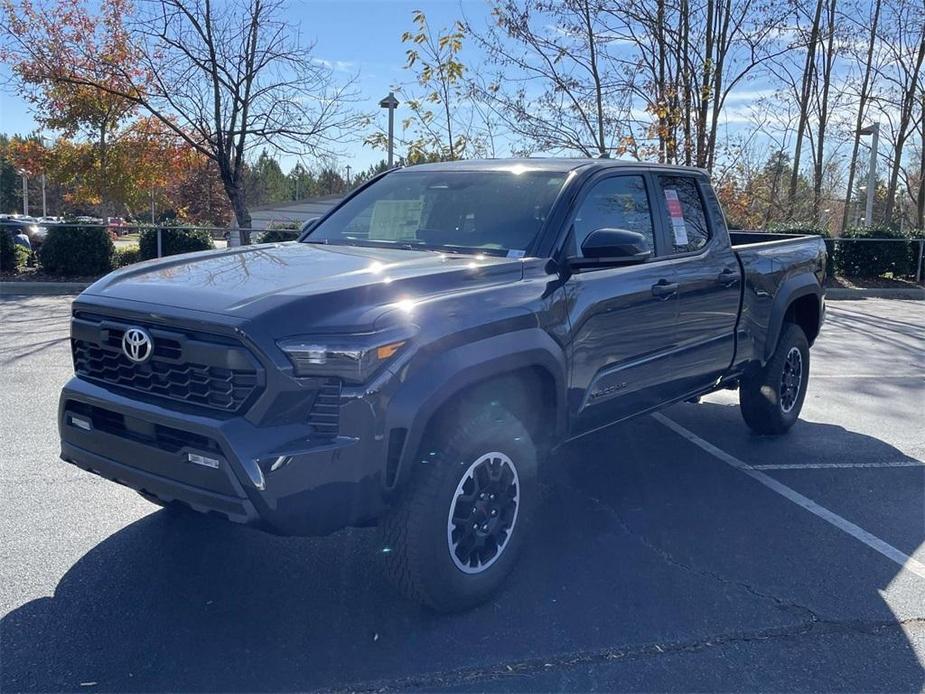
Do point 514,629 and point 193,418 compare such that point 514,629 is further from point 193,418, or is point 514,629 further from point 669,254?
point 669,254

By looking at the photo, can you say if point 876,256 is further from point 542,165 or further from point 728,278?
point 542,165

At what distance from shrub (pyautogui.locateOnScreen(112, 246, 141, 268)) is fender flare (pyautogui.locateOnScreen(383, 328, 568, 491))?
14658 mm

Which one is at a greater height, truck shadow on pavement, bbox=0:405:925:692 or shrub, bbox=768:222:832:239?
shrub, bbox=768:222:832:239

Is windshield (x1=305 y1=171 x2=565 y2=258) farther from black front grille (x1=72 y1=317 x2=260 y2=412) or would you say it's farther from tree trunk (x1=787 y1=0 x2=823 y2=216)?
tree trunk (x1=787 y1=0 x2=823 y2=216)

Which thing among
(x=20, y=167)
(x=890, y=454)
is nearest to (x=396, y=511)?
(x=890, y=454)

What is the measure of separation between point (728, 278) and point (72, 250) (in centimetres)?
1372

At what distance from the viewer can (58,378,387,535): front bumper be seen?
3.00 m

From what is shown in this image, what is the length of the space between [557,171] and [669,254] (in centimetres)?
91

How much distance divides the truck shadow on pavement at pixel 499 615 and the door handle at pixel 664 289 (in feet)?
4.09

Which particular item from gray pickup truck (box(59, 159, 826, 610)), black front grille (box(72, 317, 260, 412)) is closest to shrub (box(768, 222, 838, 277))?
gray pickup truck (box(59, 159, 826, 610))

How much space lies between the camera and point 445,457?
339cm

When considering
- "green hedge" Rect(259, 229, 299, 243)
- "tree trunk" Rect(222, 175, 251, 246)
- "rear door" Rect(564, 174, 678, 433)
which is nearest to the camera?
"rear door" Rect(564, 174, 678, 433)

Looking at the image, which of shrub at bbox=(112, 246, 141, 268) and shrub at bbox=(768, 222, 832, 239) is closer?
shrub at bbox=(112, 246, 141, 268)

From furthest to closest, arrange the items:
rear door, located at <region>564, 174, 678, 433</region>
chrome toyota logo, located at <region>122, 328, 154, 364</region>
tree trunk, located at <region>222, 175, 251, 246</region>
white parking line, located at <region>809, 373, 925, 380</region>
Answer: tree trunk, located at <region>222, 175, 251, 246</region>
white parking line, located at <region>809, 373, 925, 380</region>
rear door, located at <region>564, 174, 678, 433</region>
chrome toyota logo, located at <region>122, 328, 154, 364</region>
